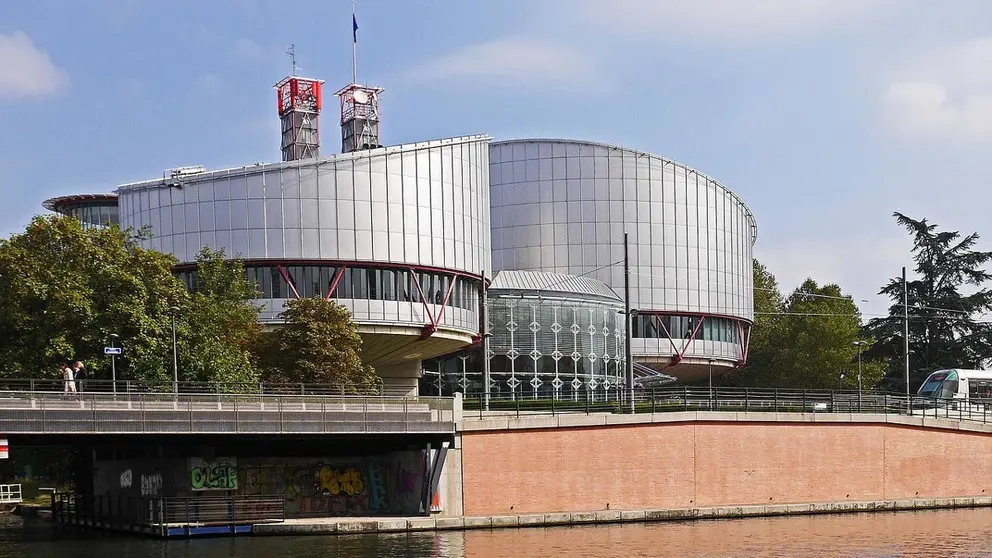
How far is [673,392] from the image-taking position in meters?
58.1

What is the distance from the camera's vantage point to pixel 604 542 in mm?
45844

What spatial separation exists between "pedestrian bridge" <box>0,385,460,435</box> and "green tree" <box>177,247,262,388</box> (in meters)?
3.06

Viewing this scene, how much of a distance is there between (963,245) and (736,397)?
48352mm

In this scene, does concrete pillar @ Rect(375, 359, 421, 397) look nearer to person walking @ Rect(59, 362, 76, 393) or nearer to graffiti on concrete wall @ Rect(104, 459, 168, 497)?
graffiti on concrete wall @ Rect(104, 459, 168, 497)

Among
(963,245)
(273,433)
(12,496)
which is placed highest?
(963,245)

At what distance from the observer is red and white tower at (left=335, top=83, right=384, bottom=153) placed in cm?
10381

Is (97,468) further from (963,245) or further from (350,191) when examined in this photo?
(963,245)

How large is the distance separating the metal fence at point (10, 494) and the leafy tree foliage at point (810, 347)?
2499 inches

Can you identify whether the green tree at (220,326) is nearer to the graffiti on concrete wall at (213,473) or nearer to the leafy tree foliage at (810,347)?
the graffiti on concrete wall at (213,473)

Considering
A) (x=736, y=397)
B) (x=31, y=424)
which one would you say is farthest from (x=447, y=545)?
(x=736, y=397)

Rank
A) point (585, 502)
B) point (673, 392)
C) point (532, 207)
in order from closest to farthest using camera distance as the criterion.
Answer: point (585, 502)
point (673, 392)
point (532, 207)

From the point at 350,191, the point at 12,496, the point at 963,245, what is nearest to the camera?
the point at 12,496

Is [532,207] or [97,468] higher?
[532,207]

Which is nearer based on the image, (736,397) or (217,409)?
(217,409)
